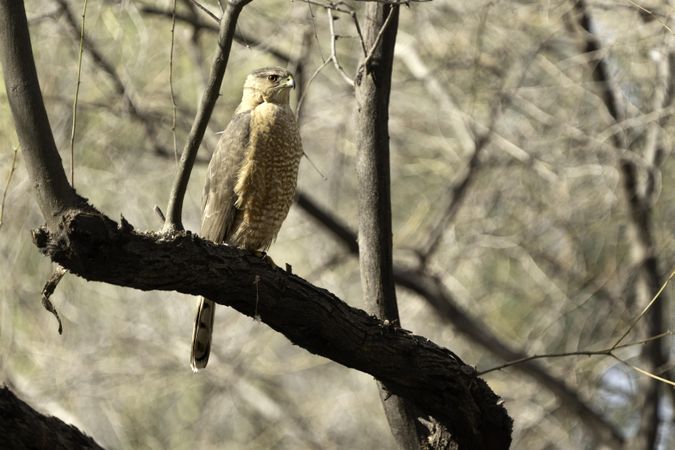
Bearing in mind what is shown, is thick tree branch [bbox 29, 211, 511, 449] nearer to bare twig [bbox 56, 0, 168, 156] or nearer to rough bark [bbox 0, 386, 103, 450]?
rough bark [bbox 0, 386, 103, 450]

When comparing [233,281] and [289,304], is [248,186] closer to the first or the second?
[289,304]

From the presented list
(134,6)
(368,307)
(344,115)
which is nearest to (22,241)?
(134,6)

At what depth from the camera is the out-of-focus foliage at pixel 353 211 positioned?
8.05m

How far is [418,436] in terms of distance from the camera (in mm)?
5215

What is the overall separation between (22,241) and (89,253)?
4917 millimetres

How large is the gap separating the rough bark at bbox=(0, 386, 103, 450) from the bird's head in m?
2.75

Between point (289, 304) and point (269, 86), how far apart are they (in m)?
2.19

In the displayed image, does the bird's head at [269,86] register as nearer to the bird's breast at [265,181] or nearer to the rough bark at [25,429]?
the bird's breast at [265,181]

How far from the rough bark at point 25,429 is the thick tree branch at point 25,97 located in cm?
72

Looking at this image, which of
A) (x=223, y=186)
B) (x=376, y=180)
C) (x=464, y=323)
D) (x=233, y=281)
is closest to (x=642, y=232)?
(x=464, y=323)

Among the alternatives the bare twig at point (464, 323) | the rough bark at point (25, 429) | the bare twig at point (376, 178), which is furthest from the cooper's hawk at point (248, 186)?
the bare twig at point (464, 323)

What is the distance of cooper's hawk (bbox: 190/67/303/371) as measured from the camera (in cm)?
556

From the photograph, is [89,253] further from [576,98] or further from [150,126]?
[576,98]

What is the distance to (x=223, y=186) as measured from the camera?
5.57 meters
